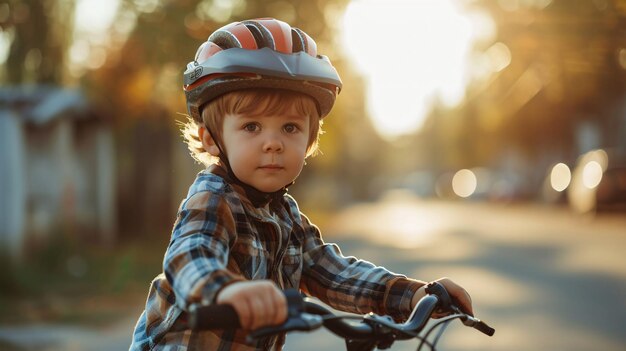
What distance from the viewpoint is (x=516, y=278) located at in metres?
13.6

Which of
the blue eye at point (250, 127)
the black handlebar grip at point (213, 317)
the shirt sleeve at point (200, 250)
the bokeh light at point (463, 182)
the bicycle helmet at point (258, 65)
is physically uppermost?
the bokeh light at point (463, 182)

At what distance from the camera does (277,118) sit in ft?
9.49

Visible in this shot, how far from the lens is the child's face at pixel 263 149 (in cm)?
287

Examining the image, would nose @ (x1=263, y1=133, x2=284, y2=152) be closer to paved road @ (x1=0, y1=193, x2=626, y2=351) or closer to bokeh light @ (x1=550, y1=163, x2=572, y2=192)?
paved road @ (x1=0, y1=193, x2=626, y2=351)

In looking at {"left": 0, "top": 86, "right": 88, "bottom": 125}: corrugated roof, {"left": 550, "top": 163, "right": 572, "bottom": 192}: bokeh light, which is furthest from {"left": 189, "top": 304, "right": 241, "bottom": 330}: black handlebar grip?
{"left": 550, "top": 163, "right": 572, "bottom": 192}: bokeh light

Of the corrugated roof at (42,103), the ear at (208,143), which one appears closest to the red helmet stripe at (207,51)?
the ear at (208,143)

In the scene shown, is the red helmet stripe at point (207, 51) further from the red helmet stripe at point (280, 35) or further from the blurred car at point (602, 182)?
the blurred car at point (602, 182)

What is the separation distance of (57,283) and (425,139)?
384 ft

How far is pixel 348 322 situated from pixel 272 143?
0.64 metres

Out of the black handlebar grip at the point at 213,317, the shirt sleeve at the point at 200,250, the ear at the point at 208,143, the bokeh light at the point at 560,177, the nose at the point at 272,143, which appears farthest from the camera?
the bokeh light at the point at 560,177

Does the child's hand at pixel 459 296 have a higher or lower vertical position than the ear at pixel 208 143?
lower

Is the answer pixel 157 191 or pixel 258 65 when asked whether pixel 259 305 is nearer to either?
pixel 258 65

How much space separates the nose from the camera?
9.32ft

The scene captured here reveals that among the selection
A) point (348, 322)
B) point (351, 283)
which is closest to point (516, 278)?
point (351, 283)
